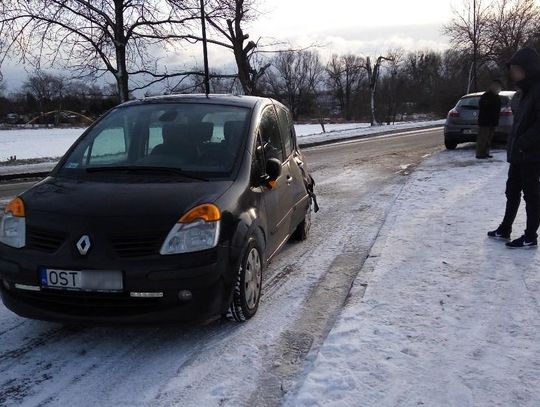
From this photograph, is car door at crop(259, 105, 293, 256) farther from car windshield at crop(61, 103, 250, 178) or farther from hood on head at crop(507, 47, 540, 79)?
hood on head at crop(507, 47, 540, 79)

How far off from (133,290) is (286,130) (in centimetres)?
313

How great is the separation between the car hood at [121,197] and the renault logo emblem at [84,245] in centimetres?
17

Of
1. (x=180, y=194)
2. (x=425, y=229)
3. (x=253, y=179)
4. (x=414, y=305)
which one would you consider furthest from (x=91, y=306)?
(x=425, y=229)

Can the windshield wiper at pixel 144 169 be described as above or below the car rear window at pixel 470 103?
below

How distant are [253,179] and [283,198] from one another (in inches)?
32.8

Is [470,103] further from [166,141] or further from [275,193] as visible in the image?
[166,141]

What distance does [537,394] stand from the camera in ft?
9.53

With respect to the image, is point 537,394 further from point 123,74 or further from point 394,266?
point 123,74

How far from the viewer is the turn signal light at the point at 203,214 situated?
11.4 ft

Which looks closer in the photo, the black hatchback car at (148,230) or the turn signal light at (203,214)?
the black hatchback car at (148,230)

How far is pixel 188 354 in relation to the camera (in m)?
3.52

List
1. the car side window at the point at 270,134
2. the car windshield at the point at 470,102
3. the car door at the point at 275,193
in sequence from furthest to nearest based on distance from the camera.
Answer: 1. the car windshield at the point at 470,102
2. the car side window at the point at 270,134
3. the car door at the point at 275,193

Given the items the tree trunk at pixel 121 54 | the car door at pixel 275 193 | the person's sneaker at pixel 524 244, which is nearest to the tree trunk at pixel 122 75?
the tree trunk at pixel 121 54

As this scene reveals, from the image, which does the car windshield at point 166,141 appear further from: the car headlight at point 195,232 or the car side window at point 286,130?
the car side window at point 286,130
